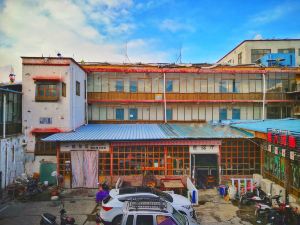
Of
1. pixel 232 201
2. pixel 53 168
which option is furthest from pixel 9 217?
pixel 232 201

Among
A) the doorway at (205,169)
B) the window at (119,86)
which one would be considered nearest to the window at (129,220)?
the doorway at (205,169)

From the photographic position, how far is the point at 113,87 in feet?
98.6

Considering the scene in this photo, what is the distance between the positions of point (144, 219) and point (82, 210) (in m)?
7.56

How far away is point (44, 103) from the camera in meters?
22.9

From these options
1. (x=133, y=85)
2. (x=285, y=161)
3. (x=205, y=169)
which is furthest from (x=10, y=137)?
(x=285, y=161)

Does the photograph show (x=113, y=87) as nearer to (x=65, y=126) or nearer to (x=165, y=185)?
(x=65, y=126)

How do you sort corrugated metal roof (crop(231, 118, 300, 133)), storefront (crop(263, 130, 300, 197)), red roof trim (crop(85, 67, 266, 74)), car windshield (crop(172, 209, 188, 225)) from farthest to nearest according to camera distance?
1. red roof trim (crop(85, 67, 266, 74))
2. corrugated metal roof (crop(231, 118, 300, 133))
3. storefront (crop(263, 130, 300, 197))
4. car windshield (crop(172, 209, 188, 225))

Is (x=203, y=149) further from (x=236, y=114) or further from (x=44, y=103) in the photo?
(x=44, y=103)

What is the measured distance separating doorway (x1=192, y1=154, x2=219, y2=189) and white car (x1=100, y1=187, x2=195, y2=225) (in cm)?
762

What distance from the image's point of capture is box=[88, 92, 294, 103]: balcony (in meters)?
29.4

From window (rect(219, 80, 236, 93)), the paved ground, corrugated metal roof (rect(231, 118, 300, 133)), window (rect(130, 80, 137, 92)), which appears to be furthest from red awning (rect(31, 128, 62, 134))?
window (rect(219, 80, 236, 93))

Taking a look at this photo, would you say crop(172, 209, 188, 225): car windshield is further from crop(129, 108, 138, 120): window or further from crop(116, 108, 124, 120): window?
crop(116, 108, 124, 120): window

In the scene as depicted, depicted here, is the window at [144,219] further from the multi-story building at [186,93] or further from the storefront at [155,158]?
the multi-story building at [186,93]

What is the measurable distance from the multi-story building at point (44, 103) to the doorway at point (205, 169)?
12.3 meters
